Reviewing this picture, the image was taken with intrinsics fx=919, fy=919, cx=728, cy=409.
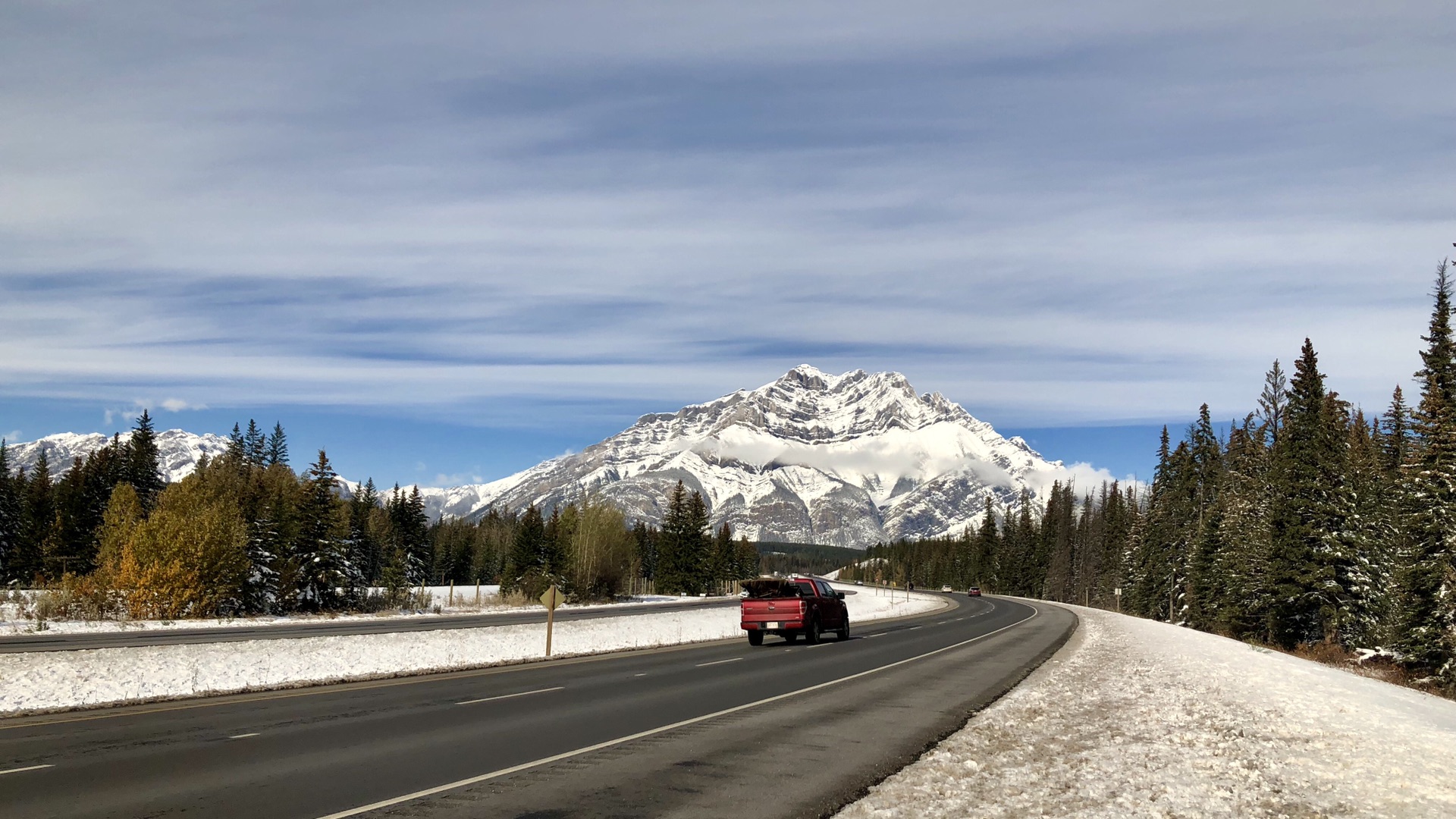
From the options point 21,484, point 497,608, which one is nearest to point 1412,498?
point 497,608

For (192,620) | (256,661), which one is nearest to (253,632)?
(192,620)

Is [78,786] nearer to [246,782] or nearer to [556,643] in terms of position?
[246,782]

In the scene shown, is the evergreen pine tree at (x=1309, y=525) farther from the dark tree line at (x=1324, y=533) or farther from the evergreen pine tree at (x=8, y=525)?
the evergreen pine tree at (x=8, y=525)

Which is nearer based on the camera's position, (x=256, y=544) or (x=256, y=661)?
(x=256, y=661)

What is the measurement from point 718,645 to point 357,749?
22.2 meters

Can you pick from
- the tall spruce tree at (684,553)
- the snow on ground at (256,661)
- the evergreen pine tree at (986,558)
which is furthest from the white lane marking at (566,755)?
the evergreen pine tree at (986,558)

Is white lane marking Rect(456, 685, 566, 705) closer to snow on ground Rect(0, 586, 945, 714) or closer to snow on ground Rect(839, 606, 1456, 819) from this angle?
snow on ground Rect(0, 586, 945, 714)

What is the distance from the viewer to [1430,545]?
3161 cm

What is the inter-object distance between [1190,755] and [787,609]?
67.0 ft

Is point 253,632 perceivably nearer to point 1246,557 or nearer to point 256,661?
point 256,661

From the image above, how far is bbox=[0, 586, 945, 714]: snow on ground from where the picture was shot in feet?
51.6

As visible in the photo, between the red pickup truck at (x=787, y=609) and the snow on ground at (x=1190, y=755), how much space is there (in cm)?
1224

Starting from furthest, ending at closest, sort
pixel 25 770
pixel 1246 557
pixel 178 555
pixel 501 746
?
pixel 1246 557
pixel 178 555
pixel 501 746
pixel 25 770

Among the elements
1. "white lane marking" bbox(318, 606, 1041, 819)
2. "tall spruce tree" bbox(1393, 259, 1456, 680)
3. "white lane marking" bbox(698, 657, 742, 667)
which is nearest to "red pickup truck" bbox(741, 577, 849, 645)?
"white lane marking" bbox(698, 657, 742, 667)
